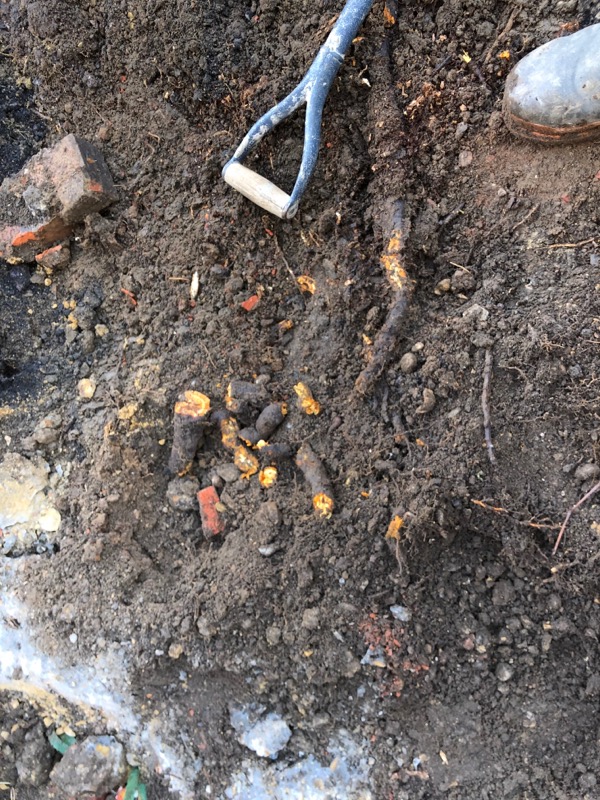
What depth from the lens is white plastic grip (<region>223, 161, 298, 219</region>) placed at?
176 cm

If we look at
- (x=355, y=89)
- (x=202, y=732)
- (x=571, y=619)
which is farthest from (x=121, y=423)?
(x=571, y=619)

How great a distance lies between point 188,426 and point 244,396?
209 mm

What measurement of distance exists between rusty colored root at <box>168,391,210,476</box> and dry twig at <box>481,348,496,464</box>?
86cm

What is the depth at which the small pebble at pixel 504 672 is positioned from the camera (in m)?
1.65

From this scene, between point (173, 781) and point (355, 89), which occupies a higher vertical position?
point (355, 89)

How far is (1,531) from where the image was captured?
6.73 feet

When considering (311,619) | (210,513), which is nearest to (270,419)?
(210,513)

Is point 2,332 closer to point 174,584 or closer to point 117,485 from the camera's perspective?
point 117,485

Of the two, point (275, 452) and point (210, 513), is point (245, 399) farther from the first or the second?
point (210, 513)

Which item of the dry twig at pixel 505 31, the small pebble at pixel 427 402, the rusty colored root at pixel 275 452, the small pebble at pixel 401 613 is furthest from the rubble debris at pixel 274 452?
the dry twig at pixel 505 31

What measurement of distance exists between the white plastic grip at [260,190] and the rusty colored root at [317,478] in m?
0.74

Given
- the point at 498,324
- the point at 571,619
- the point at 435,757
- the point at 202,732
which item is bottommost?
the point at 435,757

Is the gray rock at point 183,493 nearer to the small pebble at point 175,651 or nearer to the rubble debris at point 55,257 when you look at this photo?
the small pebble at point 175,651

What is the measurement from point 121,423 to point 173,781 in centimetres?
115
